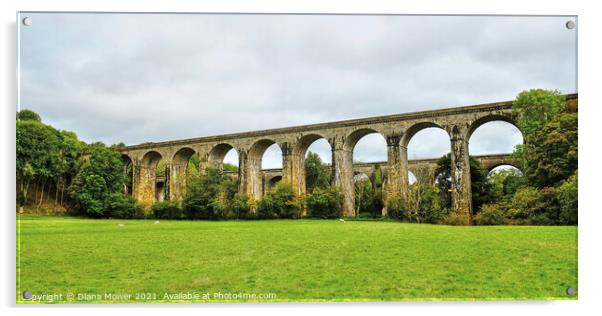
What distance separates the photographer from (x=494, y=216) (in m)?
18.0

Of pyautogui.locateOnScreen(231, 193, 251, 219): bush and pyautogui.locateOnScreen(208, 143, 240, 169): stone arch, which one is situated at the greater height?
pyautogui.locateOnScreen(208, 143, 240, 169): stone arch

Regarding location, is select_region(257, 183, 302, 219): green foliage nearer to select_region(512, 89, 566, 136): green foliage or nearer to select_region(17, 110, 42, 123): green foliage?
select_region(512, 89, 566, 136): green foliage

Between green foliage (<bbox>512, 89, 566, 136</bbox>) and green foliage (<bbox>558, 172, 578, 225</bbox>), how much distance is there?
8.56ft

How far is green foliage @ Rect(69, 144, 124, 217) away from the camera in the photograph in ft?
95.1

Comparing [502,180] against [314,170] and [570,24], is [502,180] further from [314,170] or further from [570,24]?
[570,24]

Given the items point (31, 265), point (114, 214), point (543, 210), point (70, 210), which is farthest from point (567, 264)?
point (114, 214)

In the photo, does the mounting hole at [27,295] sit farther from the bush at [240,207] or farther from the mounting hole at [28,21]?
the bush at [240,207]

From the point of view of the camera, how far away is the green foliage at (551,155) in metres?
12.5

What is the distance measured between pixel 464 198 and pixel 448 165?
3015 millimetres

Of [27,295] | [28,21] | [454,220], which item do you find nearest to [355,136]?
[454,220]

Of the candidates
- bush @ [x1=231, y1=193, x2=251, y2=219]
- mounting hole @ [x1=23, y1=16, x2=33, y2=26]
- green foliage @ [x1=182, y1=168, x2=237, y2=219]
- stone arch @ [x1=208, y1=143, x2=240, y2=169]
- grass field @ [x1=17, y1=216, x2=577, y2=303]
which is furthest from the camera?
stone arch @ [x1=208, y1=143, x2=240, y2=169]

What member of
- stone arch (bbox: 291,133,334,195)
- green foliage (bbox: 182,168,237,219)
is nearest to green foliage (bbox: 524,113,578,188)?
stone arch (bbox: 291,133,334,195)

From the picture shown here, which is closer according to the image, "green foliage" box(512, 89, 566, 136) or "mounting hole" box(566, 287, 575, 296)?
"mounting hole" box(566, 287, 575, 296)

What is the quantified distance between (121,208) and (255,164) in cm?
921
